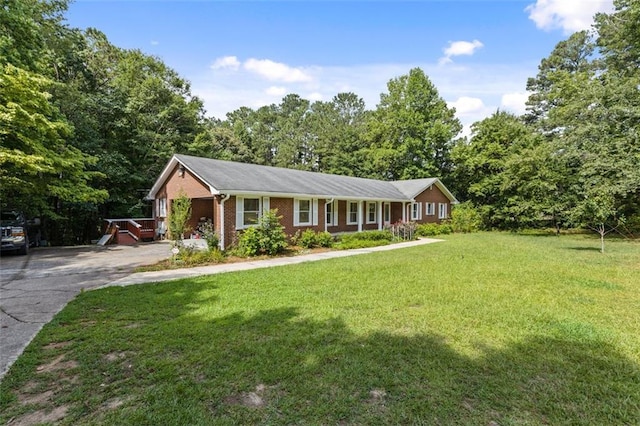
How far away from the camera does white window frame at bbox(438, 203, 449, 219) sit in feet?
92.9

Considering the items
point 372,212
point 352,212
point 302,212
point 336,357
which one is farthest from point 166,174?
point 336,357

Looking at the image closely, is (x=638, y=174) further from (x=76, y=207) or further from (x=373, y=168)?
(x=76, y=207)

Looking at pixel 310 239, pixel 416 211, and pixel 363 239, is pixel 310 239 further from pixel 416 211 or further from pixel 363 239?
pixel 416 211

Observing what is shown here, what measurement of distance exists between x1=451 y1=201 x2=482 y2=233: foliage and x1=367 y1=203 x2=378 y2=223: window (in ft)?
25.3

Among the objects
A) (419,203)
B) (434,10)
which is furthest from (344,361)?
(419,203)

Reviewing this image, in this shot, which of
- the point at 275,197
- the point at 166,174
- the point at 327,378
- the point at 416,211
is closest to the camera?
the point at 327,378

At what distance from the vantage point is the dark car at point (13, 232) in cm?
1222

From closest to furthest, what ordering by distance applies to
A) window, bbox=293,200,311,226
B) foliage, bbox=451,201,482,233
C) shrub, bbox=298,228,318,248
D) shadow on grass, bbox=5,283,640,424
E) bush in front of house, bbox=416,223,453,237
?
shadow on grass, bbox=5,283,640,424, shrub, bbox=298,228,318,248, window, bbox=293,200,311,226, bush in front of house, bbox=416,223,453,237, foliage, bbox=451,201,482,233

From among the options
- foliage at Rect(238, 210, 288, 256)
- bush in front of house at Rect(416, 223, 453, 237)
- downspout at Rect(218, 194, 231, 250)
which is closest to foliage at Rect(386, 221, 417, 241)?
bush in front of house at Rect(416, 223, 453, 237)

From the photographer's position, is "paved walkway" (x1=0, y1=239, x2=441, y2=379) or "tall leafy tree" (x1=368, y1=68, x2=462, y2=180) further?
"tall leafy tree" (x1=368, y1=68, x2=462, y2=180)

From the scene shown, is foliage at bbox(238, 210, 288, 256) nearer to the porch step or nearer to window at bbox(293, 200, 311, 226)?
window at bbox(293, 200, 311, 226)

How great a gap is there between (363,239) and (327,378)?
47.9ft

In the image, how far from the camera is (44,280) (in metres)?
8.50

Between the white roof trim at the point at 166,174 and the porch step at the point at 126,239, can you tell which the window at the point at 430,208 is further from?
the porch step at the point at 126,239
